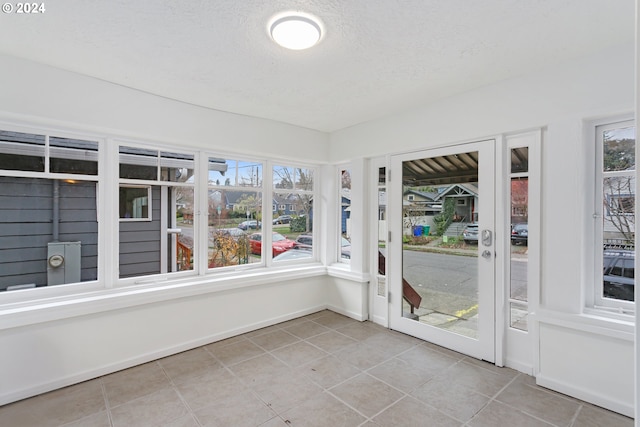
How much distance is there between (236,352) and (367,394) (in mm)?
1375

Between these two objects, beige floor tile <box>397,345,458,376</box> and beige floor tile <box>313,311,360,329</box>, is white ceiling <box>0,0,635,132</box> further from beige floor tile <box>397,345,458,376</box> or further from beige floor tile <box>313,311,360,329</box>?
beige floor tile <box>313,311,360,329</box>

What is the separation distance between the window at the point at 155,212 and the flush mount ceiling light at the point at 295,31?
189cm

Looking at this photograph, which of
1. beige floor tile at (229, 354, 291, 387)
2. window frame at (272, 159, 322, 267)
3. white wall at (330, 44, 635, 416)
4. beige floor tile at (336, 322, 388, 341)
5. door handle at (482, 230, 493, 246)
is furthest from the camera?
window frame at (272, 159, 322, 267)

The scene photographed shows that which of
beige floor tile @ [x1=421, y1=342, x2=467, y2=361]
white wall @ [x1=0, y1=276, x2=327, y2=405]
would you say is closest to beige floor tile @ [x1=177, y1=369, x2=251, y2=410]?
white wall @ [x1=0, y1=276, x2=327, y2=405]

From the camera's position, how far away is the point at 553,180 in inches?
92.8

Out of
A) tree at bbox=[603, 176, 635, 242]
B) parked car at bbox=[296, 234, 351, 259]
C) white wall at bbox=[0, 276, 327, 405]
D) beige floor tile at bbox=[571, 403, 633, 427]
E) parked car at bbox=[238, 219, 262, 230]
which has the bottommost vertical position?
beige floor tile at bbox=[571, 403, 633, 427]

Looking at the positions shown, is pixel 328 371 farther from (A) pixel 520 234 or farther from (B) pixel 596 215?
(B) pixel 596 215

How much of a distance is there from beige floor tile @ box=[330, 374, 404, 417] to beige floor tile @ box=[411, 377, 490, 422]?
0.20 meters

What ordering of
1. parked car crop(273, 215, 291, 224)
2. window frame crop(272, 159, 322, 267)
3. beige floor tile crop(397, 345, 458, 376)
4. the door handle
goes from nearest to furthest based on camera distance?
beige floor tile crop(397, 345, 458, 376)
the door handle
window frame crop(272, 159, 322, 267)
parked car crop(273, 215, 291, 224)

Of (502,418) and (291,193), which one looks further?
(291,193)

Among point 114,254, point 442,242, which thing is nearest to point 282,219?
point 114,254

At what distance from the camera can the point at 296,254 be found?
4.27 m

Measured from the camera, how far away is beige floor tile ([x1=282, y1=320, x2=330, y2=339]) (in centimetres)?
342

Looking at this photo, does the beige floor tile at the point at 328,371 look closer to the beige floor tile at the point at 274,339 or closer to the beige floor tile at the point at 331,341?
the beige floor tile at the point at 331,341
